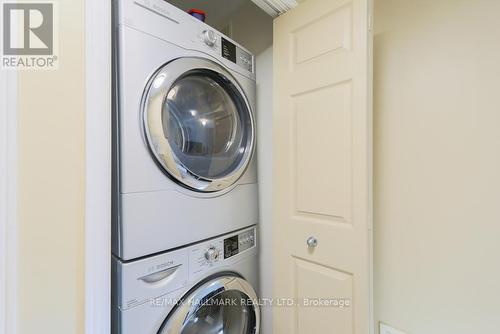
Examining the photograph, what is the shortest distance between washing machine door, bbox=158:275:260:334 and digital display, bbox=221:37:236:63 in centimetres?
102

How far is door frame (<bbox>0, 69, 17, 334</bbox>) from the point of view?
609 millimetres

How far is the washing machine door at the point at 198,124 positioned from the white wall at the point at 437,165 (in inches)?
26.2

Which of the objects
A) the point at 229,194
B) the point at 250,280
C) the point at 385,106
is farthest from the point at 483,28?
the point at 250,280

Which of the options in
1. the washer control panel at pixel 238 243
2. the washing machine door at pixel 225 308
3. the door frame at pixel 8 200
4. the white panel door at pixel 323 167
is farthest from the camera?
the washer control panel at pixel 238 243

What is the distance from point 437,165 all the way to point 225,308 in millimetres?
1197

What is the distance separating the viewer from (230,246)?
1.13 meters

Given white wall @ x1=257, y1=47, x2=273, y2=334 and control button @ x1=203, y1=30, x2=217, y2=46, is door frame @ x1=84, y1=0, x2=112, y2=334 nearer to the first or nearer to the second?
control button @ x1=203, y1=30, x2=217, y2=46

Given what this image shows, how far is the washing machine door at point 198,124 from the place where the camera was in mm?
848

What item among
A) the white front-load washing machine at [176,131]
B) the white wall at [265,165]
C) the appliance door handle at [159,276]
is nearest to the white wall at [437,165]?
the white wall at [265,165]

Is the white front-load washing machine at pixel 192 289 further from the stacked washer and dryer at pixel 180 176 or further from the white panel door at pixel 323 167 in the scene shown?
the white panel door at pixel 323 167

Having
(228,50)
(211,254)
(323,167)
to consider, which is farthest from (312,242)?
(228,50)

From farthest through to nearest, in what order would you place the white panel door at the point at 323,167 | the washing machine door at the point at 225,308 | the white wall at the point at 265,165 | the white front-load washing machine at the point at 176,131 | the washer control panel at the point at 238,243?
the white wall at the point at 265,165, the washer control panel at the point at 238,243, the washing machine door at the point at 225,308, the white panel door at the point at 323,167, the white front-load washing machine at the point at 176,131

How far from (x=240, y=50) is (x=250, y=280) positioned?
120cm

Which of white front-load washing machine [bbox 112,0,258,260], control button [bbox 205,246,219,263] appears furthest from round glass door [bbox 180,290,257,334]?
white front-load washing machine [bbox 112,0,258,260]
